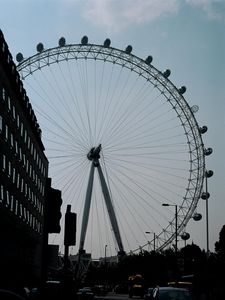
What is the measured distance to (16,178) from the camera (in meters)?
85.2

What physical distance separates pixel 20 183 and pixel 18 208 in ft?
12.6

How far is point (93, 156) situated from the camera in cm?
7644

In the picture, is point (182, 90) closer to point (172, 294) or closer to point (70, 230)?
point (172, 294)

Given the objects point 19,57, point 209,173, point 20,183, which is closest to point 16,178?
point 20,183

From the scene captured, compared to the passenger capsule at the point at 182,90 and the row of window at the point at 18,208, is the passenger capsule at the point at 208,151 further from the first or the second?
the row of window at the point at 18,208

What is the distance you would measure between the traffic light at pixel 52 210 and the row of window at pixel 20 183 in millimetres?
61701

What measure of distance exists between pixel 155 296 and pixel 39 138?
87043 millimetres

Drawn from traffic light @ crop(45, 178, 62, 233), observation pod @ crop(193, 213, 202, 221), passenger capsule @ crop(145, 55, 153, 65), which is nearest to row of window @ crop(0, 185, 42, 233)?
passenger capsule @ crop(145, 55, 153, 65)

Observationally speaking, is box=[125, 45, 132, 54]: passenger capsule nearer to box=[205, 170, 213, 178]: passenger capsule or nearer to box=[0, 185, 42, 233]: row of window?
box=[205, 170, 213, 178]: passenger capsule

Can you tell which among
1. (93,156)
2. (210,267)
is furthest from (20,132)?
(210,267)

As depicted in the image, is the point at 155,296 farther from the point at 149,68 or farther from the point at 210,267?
the point at 149,68

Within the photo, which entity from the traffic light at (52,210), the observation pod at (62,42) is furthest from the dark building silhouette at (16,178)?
the traffic light at (52,210)

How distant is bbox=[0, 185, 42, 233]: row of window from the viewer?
74956 mm

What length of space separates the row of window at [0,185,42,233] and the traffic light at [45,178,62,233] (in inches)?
2410
